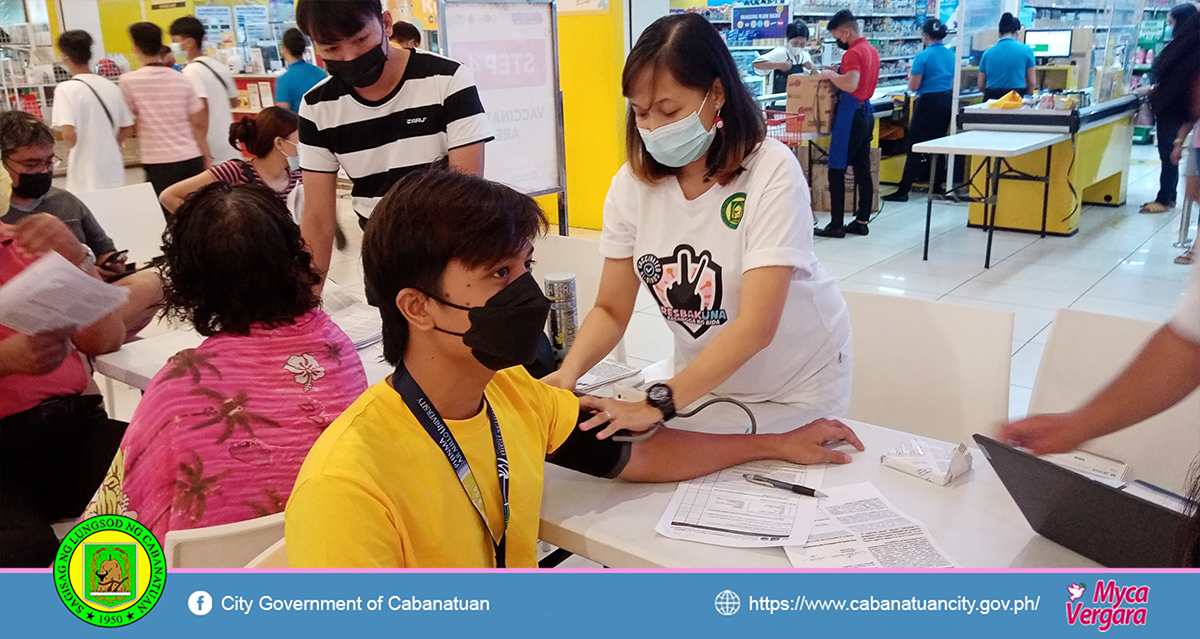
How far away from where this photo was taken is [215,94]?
193 inches

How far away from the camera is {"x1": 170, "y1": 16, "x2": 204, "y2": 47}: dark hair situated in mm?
4945

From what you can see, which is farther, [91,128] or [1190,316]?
[91,128]

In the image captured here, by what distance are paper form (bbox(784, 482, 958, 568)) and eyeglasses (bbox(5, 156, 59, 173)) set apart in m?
2.22

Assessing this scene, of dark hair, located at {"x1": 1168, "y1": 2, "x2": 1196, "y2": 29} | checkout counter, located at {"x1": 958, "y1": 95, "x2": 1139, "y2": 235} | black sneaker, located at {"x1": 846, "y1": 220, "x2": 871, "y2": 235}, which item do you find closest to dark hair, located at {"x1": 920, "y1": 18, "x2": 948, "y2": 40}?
checkout counter, located at {"x1": 958, "y1": 95, "x2": 1139, "y2": 235}

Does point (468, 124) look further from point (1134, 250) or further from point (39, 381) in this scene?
point (1134, 250)

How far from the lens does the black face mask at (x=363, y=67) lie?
6.98 feet

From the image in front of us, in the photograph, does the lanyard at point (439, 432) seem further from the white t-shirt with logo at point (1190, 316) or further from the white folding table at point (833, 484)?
the white t-shirt with logo at point (1190, 316)

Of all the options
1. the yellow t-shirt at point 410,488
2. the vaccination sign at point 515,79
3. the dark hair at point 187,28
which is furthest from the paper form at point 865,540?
the dark hair at point 187,28

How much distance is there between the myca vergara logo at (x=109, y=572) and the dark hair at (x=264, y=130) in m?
2.78

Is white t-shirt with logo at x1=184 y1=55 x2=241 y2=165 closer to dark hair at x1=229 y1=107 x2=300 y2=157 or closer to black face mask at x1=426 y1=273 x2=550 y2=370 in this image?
dark hair at x1=229 y1=107 x2=300 y2=157

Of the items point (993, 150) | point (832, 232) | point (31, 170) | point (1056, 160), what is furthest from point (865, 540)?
point (1056, 160)

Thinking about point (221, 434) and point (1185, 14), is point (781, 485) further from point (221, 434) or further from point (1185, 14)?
point (1185, 14)

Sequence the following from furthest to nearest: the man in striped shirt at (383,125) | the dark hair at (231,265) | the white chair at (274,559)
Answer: the man in striped shirt at (383,125)
the dark hair at (231,265)
the white chair at (274,559)
